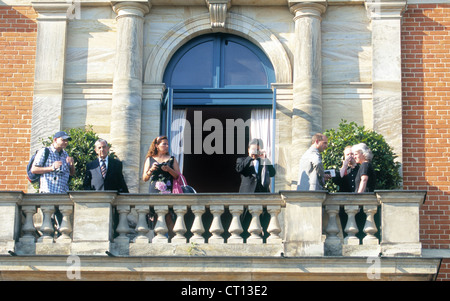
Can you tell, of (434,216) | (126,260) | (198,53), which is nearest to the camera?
(126,260)

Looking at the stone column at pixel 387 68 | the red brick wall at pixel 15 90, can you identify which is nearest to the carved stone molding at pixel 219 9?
the stone column at pixel 387 68

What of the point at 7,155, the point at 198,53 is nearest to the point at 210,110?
the point at 198,53

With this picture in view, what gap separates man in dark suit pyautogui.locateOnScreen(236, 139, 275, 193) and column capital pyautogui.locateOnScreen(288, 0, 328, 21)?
11.0ft

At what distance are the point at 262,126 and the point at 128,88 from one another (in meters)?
2.27

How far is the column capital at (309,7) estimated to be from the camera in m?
21.5

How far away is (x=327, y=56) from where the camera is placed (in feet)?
70.7

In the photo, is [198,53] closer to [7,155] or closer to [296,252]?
[7,155]

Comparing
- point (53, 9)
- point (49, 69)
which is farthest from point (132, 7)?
point (49, 69)

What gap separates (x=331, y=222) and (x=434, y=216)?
282cm

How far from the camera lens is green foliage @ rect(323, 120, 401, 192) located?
778 inches

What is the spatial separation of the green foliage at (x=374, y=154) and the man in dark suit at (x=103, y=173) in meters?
3.13

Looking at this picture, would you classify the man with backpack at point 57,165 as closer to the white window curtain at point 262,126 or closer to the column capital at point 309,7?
the white window curtain at point 262,126

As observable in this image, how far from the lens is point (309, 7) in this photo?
21.6 m

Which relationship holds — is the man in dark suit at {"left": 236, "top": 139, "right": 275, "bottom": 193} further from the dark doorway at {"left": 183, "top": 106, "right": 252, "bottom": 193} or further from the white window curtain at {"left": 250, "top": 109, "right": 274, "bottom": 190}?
the dark doorway at {"left": 183, "top": 106, "right": 252, "bottom": 193}
